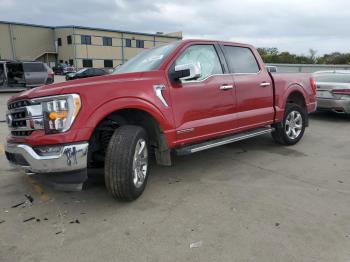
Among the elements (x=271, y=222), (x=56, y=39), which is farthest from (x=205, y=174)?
(x=56, y=39)

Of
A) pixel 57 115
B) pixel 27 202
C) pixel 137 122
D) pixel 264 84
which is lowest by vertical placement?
pixel 27 202

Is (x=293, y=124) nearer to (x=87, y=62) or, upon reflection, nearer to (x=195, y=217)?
(x=195, y=217)

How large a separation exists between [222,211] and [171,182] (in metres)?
1.10

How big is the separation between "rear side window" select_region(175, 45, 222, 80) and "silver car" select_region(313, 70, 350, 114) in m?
5.33

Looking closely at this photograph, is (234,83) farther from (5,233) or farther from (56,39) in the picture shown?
(56,39)

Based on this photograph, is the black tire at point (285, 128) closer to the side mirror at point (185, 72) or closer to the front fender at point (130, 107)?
the side mirror at point (185, 72)

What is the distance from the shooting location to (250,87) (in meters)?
5.40

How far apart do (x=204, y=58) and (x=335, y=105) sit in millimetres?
5598

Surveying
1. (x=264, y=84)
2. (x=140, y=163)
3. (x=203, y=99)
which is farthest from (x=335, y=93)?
(x=140, y=163)

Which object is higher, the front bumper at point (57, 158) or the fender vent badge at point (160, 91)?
the fender vent badge at point (160, 91)

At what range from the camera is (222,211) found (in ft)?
12.1

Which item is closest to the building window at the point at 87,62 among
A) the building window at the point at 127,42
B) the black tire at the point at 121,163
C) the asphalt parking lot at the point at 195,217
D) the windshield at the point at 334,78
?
the building window at the point at 127,42

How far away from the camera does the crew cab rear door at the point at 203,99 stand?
434cm

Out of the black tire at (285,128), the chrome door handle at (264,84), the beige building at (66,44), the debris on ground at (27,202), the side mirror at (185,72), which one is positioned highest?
Answer: the beige building at (66,44)
